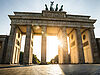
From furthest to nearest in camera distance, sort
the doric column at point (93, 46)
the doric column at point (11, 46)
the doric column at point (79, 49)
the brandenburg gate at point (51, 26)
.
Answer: the doric column at point (93, 46), the brandenburg gate at point (51, 26), the doric column at point (79, 49), the doric column at point (11, 46)

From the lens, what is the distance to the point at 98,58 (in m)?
20.3

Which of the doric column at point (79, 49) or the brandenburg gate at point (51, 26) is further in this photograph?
the brandenburg gate at point (51, 26)

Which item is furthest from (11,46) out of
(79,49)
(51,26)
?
(79,49)

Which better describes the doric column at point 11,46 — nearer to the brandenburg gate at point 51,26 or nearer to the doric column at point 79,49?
the brandenburg gate at point 51,26

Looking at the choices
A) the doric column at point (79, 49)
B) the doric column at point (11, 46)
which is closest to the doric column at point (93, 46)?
the doric column at point (79, 49)

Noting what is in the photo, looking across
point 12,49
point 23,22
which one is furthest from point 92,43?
point 12,49

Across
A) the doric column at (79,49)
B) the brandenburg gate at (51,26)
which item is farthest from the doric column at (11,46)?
the doric column at (79,49)

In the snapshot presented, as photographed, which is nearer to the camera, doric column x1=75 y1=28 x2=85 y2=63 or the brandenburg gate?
doric column x1=75 y1=28 x2=85 y2=63

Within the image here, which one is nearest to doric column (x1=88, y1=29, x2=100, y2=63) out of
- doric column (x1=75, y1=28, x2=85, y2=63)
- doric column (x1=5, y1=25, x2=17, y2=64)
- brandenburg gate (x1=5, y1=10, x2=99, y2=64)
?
brandenburg gate (x1=5, y1=10, x2=99, y2=64)

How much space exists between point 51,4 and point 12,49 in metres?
19.7

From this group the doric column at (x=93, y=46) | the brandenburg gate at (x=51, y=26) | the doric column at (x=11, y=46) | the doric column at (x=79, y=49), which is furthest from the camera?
the doric column at (x=93, y=46)

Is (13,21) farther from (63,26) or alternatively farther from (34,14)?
(63,26)

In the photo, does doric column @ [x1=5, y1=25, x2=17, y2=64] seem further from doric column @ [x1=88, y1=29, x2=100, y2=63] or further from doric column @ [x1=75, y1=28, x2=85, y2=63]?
doric column @ [x1=88, y1=29, x2=100, y2=63]

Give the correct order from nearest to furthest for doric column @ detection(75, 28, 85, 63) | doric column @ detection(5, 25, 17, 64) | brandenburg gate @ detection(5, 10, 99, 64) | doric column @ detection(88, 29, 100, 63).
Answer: doric column @ detection(5, 25, 17, 64), doric column @ detection(75, 28, 85, 63), brandenburg gate @ detection(5, 10, 99, 64), doric column @ detection(88, 29, 100, 63)
